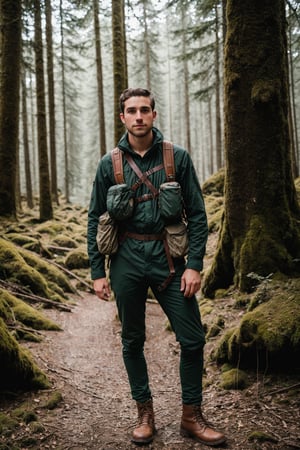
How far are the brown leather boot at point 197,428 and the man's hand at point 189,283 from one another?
1.03m

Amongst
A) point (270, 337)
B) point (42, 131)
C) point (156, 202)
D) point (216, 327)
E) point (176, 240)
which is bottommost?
point (216, 327)

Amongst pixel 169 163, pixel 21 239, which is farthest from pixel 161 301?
→ pixel 21 239

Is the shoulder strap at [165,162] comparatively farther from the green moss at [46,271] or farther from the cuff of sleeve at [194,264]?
the green moss at [46,271]

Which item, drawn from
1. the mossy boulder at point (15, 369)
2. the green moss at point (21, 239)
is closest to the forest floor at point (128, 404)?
the mossy boulder at point (15, 369)

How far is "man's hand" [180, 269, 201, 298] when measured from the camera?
3.08 metres

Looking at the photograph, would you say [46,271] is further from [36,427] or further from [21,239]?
[36,427]

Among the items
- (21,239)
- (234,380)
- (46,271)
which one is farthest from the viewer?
(21,239)

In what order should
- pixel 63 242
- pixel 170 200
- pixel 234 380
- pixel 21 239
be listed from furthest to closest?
pixel 63 242, pixel 21 239, pixel 234 380, pixel 170 200

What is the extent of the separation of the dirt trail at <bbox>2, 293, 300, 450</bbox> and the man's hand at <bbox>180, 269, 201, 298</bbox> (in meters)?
1.30

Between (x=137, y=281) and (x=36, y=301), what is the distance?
4985 mm

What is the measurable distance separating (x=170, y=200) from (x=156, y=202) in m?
0.21

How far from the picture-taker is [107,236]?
3.25m

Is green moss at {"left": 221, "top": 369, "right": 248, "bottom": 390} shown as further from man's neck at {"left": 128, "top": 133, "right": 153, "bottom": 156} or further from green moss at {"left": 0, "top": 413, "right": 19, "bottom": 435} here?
man's neck at {"left": 128, "top": 133, "right": 153, "bottom": 156}

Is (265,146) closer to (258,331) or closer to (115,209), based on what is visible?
(258,331)
